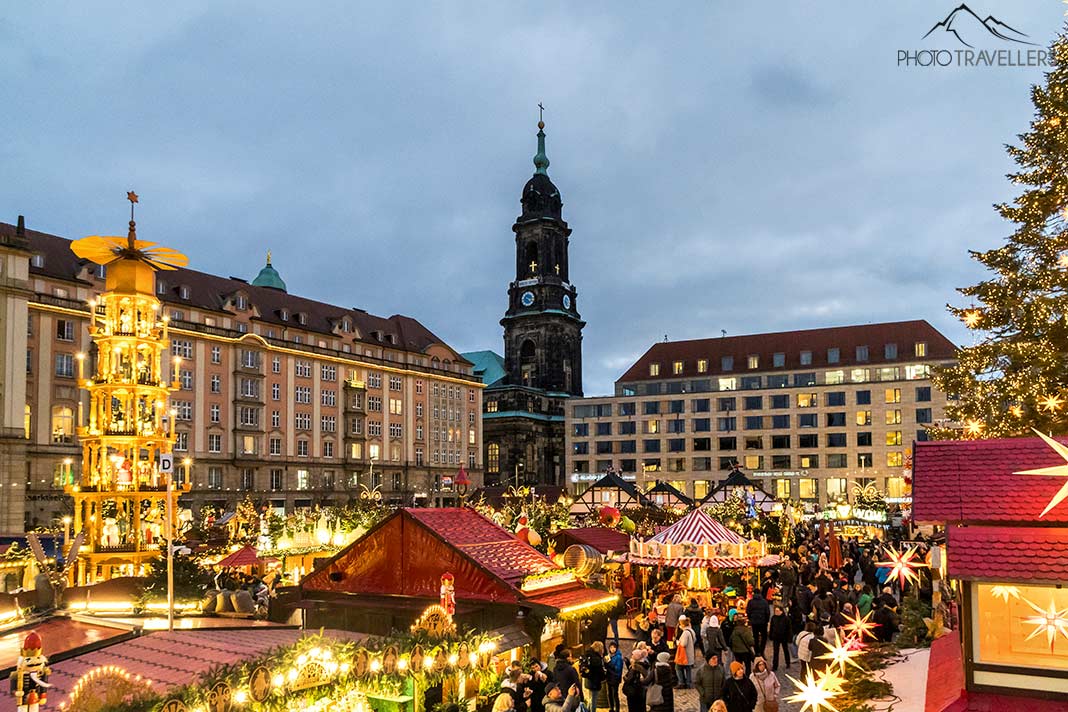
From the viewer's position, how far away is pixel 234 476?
6831 cm

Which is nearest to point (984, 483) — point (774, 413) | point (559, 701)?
point (559, 701)

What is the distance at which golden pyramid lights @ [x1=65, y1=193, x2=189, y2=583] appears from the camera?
68.9ft

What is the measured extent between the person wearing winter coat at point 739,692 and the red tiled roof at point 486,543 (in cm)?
452

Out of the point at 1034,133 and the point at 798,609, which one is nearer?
the point at 1034,133

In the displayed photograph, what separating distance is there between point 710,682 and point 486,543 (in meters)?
5.19

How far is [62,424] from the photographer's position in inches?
2251

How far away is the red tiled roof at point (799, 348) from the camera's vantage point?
86.1 metres

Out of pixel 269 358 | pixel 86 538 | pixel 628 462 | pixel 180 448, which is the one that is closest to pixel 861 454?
pixel 628 462

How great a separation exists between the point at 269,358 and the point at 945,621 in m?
64.9

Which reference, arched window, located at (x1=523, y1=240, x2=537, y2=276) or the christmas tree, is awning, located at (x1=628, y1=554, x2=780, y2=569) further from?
arched window, located at (x1=523, y1=240, x2=537, y2=276)

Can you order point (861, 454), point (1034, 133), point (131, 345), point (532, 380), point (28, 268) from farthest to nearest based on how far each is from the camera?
point (532, 380)
point (861, 454)
point (28, 268)
point (131, 345)
point (1034, 133)

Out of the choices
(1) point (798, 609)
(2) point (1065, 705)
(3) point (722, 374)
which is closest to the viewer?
(2) point (1065, 705)

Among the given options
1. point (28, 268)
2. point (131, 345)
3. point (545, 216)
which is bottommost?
point (131, 345)

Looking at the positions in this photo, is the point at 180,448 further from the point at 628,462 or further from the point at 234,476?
the point at 628,462
